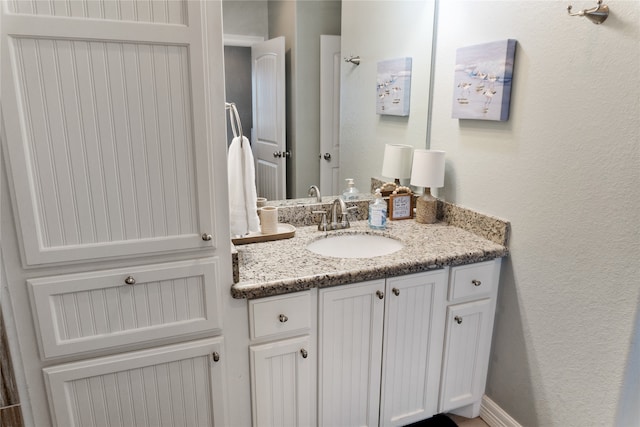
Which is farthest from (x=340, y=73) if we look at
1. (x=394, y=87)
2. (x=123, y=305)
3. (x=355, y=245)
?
(x=123, y=305)

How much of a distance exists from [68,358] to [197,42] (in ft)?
3.28

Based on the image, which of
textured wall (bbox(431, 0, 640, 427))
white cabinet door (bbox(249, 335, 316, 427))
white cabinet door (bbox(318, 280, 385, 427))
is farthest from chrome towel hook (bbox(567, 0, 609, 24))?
white cabinet door (bbox(249, 335, 316, 427))

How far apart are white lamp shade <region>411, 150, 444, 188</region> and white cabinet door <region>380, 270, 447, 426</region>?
45 centimetres

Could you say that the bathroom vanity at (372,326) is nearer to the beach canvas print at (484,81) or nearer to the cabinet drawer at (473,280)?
the cabinet drawer at (473,280)

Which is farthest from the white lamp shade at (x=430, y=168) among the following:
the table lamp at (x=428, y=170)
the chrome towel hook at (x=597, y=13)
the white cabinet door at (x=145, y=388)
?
the white cabinet door at (x=145, y=388)

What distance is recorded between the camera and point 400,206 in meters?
2.13

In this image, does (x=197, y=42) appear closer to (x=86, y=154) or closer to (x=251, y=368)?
(x=86, y=154)

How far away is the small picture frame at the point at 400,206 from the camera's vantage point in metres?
2.11

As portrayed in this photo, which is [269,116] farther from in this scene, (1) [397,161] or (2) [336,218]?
(1) [397,161]

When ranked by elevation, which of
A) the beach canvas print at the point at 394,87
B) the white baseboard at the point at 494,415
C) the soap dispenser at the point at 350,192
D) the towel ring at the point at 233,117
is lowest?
the white baseboard at the point at 494,415

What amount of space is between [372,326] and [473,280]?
46 centimetres

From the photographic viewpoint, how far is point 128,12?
1.15 meters

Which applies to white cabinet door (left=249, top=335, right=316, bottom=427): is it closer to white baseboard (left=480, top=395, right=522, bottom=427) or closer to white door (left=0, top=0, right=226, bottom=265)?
white door (left=0, top=0, right=226, bottom=265)

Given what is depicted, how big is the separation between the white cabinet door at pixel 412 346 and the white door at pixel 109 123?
2.68 feet
